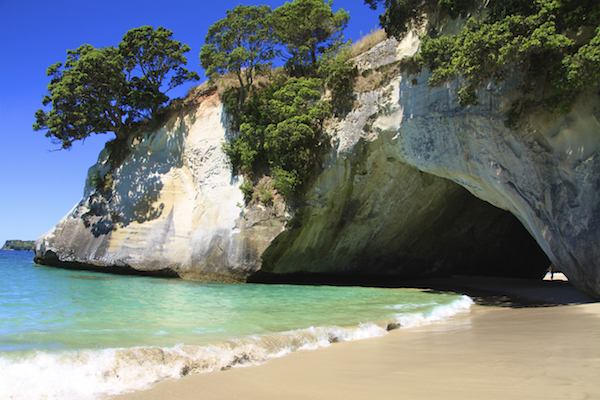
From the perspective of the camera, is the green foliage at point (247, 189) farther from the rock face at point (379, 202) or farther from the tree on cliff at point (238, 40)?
the tree on cliff at point (238, 40)

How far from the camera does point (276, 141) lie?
16453mm

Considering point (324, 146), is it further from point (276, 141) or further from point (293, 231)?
point (293, 231)

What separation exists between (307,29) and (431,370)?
59.0 ft

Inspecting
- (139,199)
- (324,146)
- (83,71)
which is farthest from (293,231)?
(83,71)

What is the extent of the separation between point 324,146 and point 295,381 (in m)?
13.4

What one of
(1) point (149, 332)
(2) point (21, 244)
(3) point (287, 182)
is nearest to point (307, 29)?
(3) point (287, 182)

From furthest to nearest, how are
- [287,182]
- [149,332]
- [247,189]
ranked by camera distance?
[247,189]
[287,182]
[149,332]

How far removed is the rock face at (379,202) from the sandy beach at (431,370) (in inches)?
220

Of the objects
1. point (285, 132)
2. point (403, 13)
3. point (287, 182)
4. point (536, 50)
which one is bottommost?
point (287, 182)

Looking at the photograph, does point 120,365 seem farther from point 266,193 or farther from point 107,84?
point 107,84

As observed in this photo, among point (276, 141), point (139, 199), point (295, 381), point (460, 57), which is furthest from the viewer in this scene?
point (139, 199)

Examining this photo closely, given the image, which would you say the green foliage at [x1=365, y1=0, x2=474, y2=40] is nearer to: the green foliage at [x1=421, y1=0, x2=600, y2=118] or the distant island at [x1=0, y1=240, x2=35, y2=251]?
the green foliage at [x1=421, y1=0, x2=600, y2=118]

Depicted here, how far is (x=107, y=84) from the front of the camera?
20.8m

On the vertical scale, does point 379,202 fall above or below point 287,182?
below
